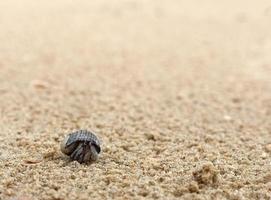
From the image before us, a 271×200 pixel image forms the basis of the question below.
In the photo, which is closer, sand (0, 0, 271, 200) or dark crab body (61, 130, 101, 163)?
sand (0, 0, 271, 200)

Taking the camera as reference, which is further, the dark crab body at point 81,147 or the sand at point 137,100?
the dark crab body at point 81,147

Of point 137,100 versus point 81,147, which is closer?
point 81,147

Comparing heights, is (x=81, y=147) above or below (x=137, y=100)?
below

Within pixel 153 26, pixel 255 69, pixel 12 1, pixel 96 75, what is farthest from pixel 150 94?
pixel 12 1
